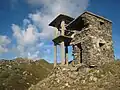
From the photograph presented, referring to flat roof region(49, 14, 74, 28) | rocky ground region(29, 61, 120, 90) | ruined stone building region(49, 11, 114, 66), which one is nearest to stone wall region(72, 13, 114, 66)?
ruined stone building region(49, 11, 114, 66)

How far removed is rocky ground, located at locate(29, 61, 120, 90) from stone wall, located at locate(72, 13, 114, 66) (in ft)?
3.25

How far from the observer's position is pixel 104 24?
65.6 ft

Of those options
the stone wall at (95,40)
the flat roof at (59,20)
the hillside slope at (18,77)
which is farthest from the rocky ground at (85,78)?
the hillside slope at (18,77)

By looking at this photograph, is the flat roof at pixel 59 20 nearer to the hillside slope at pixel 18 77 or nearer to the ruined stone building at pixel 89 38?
the ruined stone building at pixel 89 38

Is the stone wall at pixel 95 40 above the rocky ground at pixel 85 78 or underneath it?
above

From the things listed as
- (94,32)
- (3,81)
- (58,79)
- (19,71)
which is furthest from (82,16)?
(19,71)

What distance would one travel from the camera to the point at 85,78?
16359 mm

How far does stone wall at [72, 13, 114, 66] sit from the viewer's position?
18.4 meters

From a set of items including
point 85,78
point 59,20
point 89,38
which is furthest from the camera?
point 59,20

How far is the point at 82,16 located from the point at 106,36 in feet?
9.03

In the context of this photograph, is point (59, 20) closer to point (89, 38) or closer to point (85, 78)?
point (89, 38)

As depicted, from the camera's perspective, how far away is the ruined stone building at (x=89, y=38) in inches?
728

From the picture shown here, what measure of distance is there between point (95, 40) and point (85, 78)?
Answer: 3.83 m

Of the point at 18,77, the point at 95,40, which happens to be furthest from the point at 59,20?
the point at 18,77
